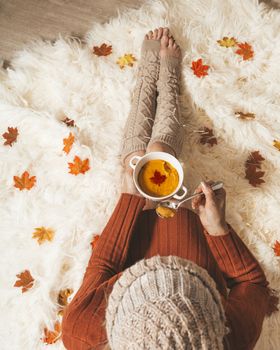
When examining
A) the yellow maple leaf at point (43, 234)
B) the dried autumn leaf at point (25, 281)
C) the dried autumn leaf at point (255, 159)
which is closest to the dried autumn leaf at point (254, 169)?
the dried autumn leaf at point (255, 159)

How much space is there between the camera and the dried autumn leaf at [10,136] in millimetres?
1349

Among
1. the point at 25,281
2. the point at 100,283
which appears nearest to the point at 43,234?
the point at 25,281

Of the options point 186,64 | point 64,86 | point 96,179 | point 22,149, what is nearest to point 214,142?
point 186,64

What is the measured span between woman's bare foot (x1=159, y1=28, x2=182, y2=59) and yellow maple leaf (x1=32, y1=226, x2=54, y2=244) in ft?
2.97

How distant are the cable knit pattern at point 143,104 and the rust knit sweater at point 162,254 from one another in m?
0.29

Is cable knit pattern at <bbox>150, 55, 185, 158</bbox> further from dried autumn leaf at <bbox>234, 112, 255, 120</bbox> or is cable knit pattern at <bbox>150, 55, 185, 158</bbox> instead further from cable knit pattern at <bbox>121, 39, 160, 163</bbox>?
dried autumn leaf at <bbox>234, 112, 255, 120</bbox>

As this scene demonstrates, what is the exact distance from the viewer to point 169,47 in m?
1.43

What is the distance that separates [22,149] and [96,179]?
36 centimetres

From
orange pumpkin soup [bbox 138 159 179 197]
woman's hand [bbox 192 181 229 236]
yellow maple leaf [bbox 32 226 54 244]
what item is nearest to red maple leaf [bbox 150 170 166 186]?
orange pumpkin soup [bbox 138 159 179 197]

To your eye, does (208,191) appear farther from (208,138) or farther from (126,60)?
(126,60)

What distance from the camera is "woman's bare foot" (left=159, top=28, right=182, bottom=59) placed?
56.1 inches

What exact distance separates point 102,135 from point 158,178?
0.52 meters

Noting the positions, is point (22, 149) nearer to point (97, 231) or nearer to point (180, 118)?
point (97, 231)

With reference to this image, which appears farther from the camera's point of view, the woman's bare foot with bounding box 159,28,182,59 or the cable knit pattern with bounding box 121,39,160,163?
the woman's bare foot with bounding box 159,28,182,59
